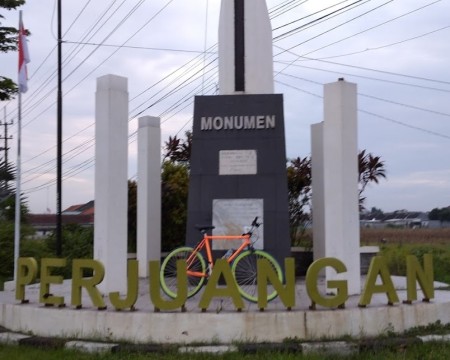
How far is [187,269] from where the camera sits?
920 cm

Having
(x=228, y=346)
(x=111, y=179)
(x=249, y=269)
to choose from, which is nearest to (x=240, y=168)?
(x=111, y=179)

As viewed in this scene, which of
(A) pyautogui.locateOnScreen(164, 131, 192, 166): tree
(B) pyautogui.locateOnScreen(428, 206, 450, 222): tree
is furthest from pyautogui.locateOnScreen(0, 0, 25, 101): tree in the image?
(B) pyautogui.locateOnScreen(428, 206, 450, 222): tree

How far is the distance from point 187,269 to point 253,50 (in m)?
5.01

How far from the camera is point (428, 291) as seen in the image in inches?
347

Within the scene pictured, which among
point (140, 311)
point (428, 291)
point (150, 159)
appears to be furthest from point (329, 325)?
point (150, 159)

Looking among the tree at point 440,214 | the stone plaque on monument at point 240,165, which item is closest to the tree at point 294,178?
the stone plaque on monument at point 240,165

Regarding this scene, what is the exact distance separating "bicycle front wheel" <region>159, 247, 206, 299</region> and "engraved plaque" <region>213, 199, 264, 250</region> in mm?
1606

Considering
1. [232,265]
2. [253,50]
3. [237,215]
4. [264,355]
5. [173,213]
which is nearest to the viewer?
[264,355]

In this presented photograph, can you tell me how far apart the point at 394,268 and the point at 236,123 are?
24.6 feet

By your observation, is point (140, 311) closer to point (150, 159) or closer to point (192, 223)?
point (192, 223)

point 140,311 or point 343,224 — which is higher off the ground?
point 343,224

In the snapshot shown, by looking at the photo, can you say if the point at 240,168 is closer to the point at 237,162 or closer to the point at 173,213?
the point at 237,162

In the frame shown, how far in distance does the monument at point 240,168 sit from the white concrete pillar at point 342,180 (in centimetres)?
154

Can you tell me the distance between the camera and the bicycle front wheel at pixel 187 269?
9.26 meters
